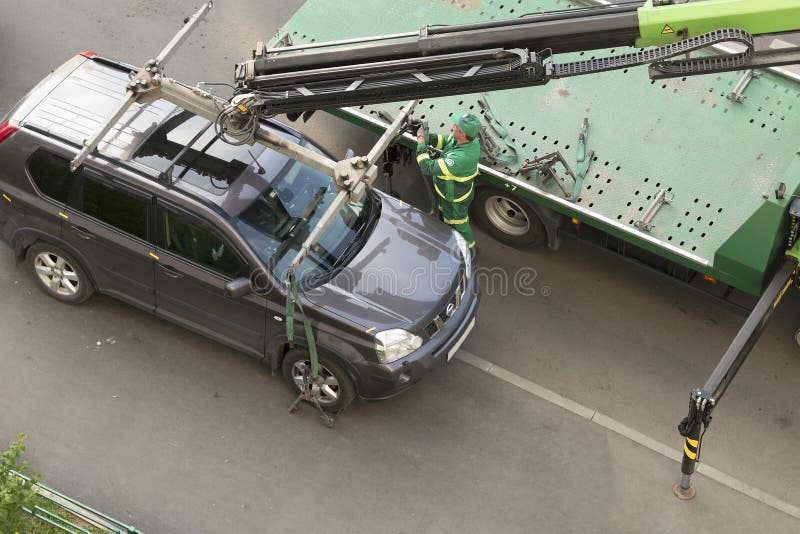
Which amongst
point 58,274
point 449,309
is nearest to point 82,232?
point 58,274

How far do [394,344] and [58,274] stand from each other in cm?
332

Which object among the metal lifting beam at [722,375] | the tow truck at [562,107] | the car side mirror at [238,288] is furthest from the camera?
the car side mirror at [238,288]

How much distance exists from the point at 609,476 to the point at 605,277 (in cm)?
220

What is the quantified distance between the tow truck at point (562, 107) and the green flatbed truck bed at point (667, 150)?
20mm

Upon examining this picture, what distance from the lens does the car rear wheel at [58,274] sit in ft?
32.7

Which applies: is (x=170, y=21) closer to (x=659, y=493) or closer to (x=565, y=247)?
(x=565, y=247)

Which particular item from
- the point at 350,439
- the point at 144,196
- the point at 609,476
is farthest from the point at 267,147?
the point at 609,476

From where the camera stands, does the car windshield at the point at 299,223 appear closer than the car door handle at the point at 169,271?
Yes

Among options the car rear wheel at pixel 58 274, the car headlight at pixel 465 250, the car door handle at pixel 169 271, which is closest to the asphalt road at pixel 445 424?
the car rear wheel at pixel 58 274

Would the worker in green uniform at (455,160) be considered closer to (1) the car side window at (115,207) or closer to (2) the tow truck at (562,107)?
(2) the tow truck at (562,107)

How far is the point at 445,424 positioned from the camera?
9.82m

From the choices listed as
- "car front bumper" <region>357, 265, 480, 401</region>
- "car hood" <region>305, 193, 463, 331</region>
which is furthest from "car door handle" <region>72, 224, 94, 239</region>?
"car front bumper" <region>357, 265, 480, 401</region>

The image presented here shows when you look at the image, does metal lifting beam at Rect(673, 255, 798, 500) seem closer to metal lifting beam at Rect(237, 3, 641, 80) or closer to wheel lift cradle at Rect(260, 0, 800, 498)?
wheel lift cradle at Rect(260, 0, 800, 498)

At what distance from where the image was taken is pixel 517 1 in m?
11.0
